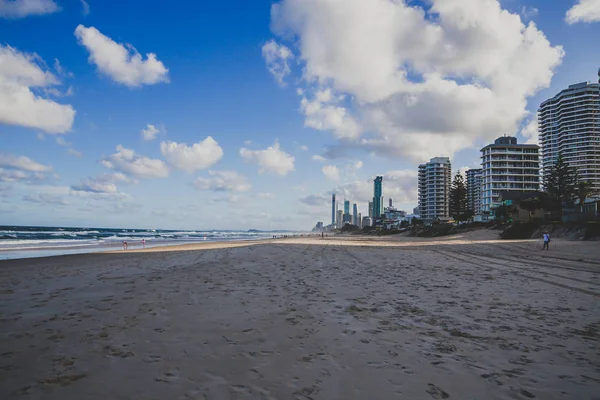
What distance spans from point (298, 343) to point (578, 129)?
16075cm

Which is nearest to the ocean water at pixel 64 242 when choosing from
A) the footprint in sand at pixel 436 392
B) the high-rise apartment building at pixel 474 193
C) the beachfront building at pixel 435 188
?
the footprint in sand at pixel 436 392

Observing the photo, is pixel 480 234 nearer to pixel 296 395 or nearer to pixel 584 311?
pixel 584 311

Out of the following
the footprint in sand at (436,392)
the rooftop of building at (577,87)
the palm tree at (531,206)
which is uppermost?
the rooftop of building at (577,87)

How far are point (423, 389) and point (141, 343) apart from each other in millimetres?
4087

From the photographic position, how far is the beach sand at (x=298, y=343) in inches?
138

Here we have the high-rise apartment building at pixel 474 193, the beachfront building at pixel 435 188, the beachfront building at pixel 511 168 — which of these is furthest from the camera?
the beachfront building at pixel 435 188

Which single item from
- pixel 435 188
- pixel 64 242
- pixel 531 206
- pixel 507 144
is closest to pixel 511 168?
pixel 507 144

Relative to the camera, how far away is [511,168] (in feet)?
342

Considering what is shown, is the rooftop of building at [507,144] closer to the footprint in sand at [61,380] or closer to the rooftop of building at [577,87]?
the rooftop of building at [577,87]

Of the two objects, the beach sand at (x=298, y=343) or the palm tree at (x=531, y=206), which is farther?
the palm tree at (x=531, y=206)

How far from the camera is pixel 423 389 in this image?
11.3 ft

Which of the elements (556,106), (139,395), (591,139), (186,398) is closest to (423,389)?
(186,398)

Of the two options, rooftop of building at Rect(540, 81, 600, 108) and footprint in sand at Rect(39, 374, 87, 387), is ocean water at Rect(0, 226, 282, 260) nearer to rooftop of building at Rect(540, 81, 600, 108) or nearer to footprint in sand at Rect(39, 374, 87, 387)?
footprint in sand at Rect(39, 374, 87, 387)

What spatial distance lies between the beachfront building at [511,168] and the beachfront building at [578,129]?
17.5 m
